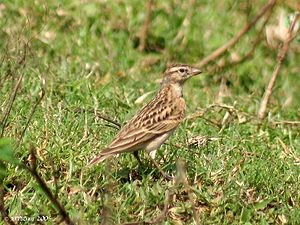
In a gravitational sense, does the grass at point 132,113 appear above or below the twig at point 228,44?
above

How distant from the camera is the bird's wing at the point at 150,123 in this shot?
761cm

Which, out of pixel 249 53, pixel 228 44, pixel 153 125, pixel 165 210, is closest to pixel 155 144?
pixel 153 125

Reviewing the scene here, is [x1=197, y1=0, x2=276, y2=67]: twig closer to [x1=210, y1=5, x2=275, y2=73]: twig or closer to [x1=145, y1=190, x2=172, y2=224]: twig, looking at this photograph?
[x1=210, y1=5, x2=275, y2=73]: twig

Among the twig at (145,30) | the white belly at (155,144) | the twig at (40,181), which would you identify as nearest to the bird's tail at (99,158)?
the white belly at (155,144)

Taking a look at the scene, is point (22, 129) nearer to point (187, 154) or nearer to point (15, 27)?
point (187, 154)

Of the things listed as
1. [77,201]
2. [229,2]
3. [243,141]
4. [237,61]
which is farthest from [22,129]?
[229,2]

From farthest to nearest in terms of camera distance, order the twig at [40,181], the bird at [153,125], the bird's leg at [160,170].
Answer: the bird's leg at [160,170] → the bird at [153,125] → the twig at [40,181]

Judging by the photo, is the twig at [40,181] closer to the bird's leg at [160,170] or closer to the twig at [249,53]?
the bird's leg at [160,170]

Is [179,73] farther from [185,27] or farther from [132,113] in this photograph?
[185,27]

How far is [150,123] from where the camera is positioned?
802 centimetres

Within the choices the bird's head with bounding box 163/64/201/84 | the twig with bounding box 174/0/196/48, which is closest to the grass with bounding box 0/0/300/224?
the twig with bounding box 174/0/196/48

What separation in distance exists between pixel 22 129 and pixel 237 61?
188 inches

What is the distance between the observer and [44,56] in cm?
1087

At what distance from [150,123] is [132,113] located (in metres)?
1.62
